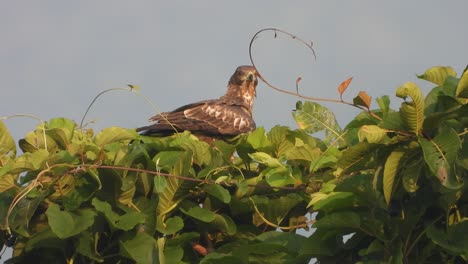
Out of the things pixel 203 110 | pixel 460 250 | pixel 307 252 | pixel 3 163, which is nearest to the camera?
pixel 460 250

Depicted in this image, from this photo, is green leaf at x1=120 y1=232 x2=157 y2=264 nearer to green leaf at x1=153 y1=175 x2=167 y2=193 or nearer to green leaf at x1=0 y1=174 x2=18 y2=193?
green leaf at x1=153 y1=175 x2=167 y2=193

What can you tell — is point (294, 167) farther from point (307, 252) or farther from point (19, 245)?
point (19, 245)

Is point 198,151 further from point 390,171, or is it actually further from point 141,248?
point 390,171

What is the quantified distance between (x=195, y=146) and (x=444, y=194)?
1639mm

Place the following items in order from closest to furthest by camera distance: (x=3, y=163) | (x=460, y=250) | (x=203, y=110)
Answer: (x=460, y=250)
(x=3, y=163)
(x=203, y=110)

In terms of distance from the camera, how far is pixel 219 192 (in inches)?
202

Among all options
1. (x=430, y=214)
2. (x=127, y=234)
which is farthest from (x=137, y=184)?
(x=430, y=214)

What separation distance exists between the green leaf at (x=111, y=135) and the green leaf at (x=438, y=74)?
1.83 metres

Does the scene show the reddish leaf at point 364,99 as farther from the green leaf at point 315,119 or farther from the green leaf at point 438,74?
the green leaf at point 315,119

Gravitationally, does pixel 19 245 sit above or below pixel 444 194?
below

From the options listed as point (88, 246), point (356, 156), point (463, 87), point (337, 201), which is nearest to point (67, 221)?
point (88, 246)

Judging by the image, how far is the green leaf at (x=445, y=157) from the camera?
13.3 ft

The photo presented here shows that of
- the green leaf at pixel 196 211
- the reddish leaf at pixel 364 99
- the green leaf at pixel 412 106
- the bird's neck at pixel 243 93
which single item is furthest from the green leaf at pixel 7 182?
the bird's neck at pixel 243 93

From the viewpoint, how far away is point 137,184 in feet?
17.3
